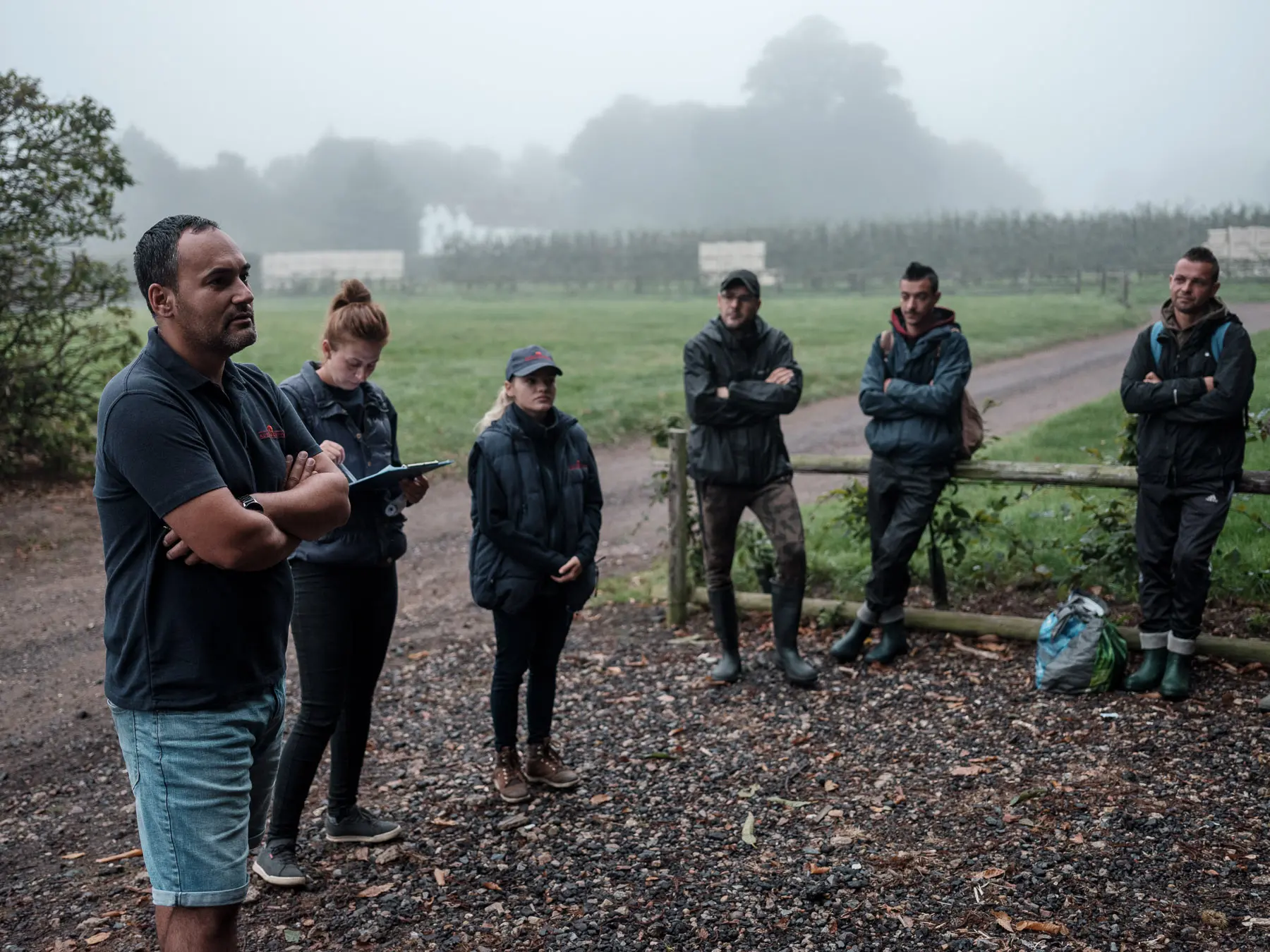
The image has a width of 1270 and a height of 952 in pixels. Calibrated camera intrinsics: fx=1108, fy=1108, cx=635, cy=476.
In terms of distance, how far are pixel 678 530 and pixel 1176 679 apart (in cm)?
314

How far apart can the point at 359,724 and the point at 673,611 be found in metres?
3.35

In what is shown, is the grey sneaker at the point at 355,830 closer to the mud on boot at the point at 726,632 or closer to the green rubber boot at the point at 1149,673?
the mud on boot at the point at 726,632

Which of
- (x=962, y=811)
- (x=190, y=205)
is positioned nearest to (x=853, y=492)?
(x=962, y=811)

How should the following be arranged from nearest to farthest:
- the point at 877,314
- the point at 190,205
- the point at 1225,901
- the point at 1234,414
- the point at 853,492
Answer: the point at 1225,901 < the point at 1234,414 < the point at 853,492 < the point at 877,314 < the point at 190,205

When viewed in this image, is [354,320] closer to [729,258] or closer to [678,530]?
[678,530]

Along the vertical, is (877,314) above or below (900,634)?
above

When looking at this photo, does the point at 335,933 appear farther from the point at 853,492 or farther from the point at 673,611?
the point at 853,492

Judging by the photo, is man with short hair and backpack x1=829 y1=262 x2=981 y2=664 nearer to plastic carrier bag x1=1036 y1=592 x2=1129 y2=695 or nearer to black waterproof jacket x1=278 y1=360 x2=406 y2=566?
plastic carrier bag x1=1036 y1=592 x2=1129 y2=695

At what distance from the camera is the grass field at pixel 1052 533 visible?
6.47 meters

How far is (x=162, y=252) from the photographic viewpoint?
263 centimetres

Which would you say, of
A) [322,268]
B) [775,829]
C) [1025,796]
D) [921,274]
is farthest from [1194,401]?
[322,268]

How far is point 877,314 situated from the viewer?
21250 mm

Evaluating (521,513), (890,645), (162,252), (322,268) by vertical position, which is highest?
(322,268)

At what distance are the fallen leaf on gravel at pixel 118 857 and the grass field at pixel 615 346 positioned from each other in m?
4.58
